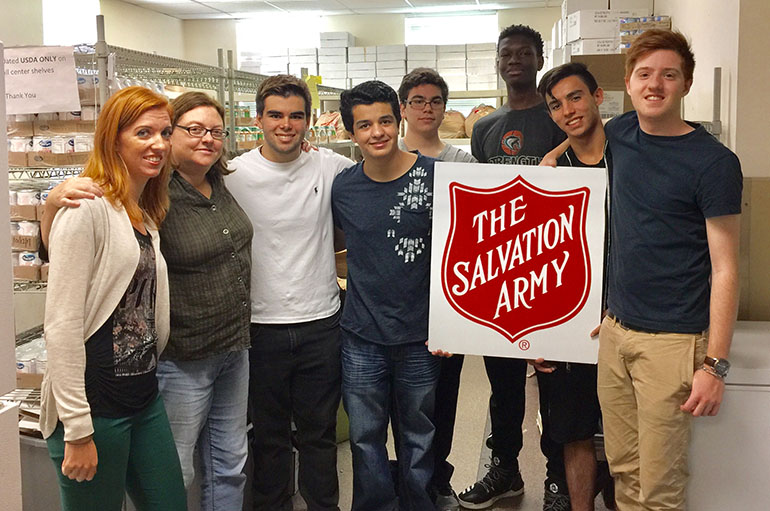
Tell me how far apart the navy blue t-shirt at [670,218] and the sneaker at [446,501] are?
114 cm

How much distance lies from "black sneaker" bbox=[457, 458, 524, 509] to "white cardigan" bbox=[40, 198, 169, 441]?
63.0 inches

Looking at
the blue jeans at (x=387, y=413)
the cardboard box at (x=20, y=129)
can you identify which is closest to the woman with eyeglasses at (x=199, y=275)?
the blue jeans at (x=387, y=413)

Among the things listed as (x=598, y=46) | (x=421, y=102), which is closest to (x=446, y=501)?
(x=421, y=102)

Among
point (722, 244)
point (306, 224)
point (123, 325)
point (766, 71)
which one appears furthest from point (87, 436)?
point (766, 71)

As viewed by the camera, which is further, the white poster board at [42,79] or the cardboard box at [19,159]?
the cardboard box at [19,159]

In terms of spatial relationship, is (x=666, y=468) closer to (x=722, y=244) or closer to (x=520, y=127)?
(x=722, y=244)

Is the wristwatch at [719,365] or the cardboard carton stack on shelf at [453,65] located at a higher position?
the cardboard carton stack on shelf at [453,65]

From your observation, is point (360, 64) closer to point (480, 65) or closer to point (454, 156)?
point (480, 65)

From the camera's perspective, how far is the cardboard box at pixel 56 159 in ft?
7.68

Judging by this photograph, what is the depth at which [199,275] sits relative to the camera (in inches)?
76.0

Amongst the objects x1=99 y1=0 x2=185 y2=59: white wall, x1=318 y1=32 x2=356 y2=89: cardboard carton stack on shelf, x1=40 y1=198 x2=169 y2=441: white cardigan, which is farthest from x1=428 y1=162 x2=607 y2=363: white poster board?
x1=99 y1=0 x2=185 y2=59: white wall

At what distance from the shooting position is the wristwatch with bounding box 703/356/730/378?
1.73 m

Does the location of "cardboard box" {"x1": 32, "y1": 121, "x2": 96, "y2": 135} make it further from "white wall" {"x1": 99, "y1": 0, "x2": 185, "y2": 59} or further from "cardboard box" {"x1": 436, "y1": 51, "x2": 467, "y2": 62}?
"white wall" {"x1": 99, "y1": 0, "x2": 185, "y2": 59}

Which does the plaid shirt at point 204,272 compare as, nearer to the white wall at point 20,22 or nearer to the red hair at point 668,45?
the red hair at point 668,45
